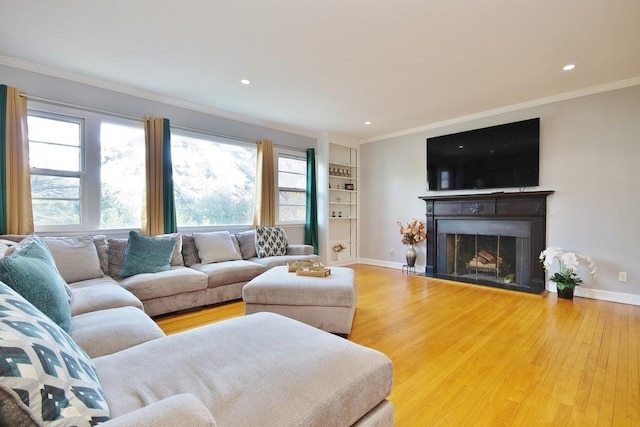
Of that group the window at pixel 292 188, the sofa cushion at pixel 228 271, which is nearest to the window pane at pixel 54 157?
the sofa cushion at pixel 228 271

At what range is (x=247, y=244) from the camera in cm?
425

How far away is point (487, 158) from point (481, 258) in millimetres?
1520

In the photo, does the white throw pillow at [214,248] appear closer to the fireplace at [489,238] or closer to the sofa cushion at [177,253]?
the sofa cushion at [177,253]

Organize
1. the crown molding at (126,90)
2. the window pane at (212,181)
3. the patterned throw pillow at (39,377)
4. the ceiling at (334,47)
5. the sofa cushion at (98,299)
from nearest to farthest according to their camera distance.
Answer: the patterned throw pillow at (39,377) → the sofa cushion at (98,299) → the ceiling at (334,47) → the crown molding at (126,90) → the window pane at (212,181)

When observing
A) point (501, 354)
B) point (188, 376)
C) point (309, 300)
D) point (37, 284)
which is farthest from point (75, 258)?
point (501, 354)

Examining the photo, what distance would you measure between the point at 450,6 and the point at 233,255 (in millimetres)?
3413

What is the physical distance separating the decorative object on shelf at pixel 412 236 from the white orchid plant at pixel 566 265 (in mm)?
1701

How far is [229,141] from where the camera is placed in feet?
15.1

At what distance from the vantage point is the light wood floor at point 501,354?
161 cm

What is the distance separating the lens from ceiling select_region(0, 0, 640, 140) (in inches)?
86.9

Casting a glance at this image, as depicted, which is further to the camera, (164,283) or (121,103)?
(121,103)

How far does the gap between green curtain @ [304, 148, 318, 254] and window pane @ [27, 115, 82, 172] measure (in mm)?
3329

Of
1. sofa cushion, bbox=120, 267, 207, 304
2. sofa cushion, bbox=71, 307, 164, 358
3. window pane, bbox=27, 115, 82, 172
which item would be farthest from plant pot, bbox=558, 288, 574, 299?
window pane, bbox=27, 115, 82, 172

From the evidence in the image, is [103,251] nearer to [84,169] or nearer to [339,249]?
[84,169]
